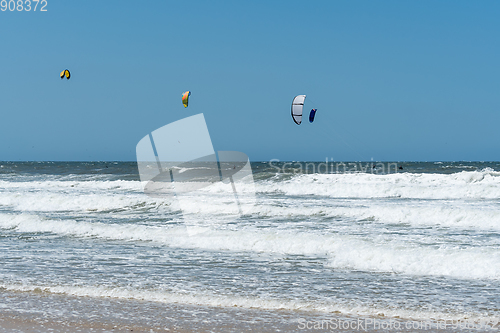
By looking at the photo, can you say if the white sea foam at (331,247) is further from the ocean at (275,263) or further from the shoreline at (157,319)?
the shoreline at (157,319)

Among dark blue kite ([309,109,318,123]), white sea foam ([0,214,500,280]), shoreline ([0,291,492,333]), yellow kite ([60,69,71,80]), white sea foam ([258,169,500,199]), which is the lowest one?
white sea foam ([258,169,500,199])

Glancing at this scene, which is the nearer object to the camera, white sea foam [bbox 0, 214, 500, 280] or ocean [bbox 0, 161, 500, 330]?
ocean [bbox 0, 161, 500, 330]

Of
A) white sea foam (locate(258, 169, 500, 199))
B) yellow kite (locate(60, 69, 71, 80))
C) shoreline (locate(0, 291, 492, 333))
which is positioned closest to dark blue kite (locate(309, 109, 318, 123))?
white sea foam (locate(258, 169, 500, 199))

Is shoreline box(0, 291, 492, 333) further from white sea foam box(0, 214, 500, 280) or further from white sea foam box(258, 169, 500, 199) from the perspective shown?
white sea foam box(258, 169, 500, 199)

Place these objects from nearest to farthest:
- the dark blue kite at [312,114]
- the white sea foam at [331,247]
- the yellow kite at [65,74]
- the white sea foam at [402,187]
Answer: the white sea foam at [331,247]
the white sea foam at [402,187]
the dark blue kite at [312,114]
the yellow kite at [65,74]

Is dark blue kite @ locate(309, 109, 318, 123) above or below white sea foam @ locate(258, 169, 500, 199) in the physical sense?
above

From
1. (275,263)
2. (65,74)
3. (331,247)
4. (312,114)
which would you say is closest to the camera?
(275,263)

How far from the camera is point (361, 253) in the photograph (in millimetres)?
7453

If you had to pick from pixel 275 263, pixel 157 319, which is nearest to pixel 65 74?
pixel 275 263

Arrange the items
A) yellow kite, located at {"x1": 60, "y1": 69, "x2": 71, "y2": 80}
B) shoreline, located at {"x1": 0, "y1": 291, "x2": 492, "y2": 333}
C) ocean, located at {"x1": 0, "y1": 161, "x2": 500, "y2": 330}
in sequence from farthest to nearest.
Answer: yellow kite, located at {"x1": 60, "y1": 69, "x2": 71, "y2": 80} → ocean, located at {"x1": 0, "y1": 161, "x2": 500, "y2": 330} → shoreline, located at {"x1": 0, "y1": 291, "x2": 492, "y2": 333}

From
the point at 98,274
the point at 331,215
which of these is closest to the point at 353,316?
the point at 98,274

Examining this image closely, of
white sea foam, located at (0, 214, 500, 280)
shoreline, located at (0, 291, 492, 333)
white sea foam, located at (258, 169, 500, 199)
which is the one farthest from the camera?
white sea foam, located at (258, 169, 500, 199)

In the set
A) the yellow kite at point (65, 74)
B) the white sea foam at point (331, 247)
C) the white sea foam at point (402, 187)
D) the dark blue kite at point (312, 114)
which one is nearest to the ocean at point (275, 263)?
the white sea foam at point (331, 247)

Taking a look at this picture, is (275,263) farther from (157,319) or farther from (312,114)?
(312,114)
